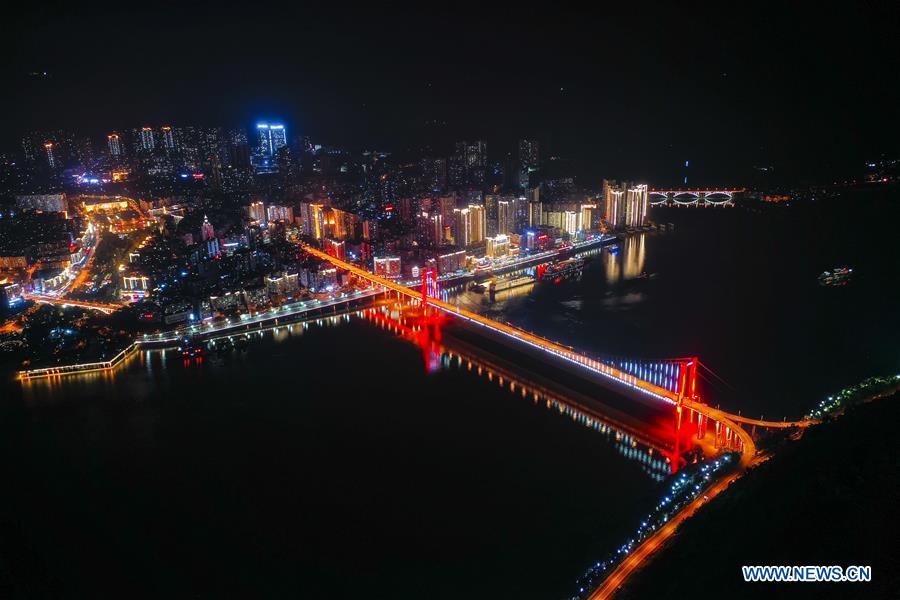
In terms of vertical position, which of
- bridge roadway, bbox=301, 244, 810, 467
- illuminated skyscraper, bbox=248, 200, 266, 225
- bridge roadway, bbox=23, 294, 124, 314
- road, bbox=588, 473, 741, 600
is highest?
illuminated skyscraper, bbox=248, 200, 266, 225

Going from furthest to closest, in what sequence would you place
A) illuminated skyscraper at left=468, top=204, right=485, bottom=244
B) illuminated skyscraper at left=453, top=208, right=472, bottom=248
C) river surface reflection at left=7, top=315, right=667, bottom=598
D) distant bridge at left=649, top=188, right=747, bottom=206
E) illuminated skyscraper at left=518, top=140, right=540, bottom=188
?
1. illuminated skyscraper at left=518, top=140, right=540, bottom=188
2. distant bridge at left=649, top=188, right=747, bottom=206
3. illuminated skyscraper at left=468, top=204, right=485, bottom=244
4. illuminated skyscraper at left=453, top=208, right=472, bottom=248
5. river surface reflection at left=7, top=315, right=667, bottom=598

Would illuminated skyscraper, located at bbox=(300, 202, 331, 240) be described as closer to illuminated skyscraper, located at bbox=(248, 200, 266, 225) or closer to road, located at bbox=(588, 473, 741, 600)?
illuminated skyscraper, located at bbox=(248, 200, 266, 225)

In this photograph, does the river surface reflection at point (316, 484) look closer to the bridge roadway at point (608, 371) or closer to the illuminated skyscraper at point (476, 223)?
the bridge roadway at point (608, 371)

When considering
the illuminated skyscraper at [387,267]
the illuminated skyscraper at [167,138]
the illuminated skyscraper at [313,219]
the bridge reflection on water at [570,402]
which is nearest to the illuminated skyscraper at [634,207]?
the illuminated skyscraper at [387,267]

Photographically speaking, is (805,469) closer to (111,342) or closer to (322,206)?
(111,342)

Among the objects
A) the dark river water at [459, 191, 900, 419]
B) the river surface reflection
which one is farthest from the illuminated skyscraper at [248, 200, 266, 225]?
the river surface reflection

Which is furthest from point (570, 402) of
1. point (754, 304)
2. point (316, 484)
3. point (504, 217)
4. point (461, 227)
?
point (504, 217)

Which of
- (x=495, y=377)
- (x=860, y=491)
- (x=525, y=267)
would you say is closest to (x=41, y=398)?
(x=495, y=377)

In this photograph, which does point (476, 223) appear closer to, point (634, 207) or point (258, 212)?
point (634, 207)

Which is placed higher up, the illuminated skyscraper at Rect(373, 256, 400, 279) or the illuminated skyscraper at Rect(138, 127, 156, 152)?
the illuminated skyscraper at Rect(138, 127, 156, 152)
